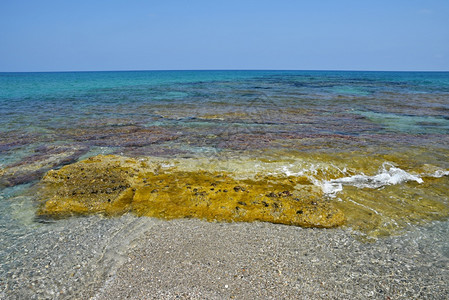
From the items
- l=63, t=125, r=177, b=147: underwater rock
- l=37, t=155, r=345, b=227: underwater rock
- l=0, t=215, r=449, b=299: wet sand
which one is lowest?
l=0, t=215, r=449, b=299: wet sand

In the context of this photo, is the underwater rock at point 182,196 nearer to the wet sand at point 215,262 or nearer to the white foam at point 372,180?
the wet sand at point 215,262

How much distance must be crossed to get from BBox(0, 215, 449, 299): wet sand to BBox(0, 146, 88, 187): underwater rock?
4203 mm

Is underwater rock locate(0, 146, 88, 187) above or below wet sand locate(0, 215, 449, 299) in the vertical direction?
above

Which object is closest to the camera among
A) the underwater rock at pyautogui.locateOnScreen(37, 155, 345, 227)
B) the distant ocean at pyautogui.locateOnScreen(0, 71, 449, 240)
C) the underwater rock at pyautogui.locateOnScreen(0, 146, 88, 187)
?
the underwater rock at pyautogui.locateOnScreen(37, 155, 345, 227)

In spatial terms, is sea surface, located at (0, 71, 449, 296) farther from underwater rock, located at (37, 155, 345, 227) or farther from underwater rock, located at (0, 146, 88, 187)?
underwater rock, located at (37, 155, 345, 227)

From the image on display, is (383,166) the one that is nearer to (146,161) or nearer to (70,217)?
(146,161)

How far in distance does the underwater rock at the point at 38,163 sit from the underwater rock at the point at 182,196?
3.83ft

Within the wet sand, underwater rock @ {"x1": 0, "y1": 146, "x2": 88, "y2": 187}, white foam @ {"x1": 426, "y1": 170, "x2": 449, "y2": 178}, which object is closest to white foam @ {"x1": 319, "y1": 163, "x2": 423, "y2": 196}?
white foam @ {"x1": 426, "y1": 170, "x2": 449, "y2": 178}

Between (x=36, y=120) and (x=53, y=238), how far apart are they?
18.6 m

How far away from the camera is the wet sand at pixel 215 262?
5.38 m

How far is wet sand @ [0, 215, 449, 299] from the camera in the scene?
17.7 ft

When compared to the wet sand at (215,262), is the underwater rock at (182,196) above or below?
above

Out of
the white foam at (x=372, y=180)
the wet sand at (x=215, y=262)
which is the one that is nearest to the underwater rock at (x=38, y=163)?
the wet sand at (x=215, y=262)

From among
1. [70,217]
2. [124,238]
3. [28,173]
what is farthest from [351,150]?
[28,173]
